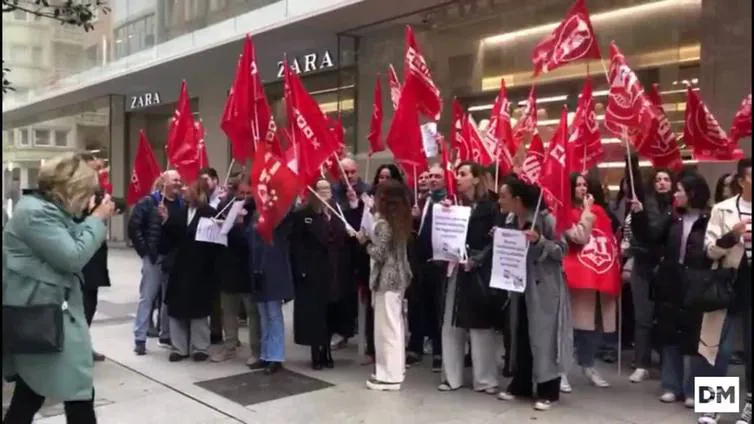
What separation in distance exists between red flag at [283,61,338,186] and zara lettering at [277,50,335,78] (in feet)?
23.5

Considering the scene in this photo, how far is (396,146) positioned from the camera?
7.24 m

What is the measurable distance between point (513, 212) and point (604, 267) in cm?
107

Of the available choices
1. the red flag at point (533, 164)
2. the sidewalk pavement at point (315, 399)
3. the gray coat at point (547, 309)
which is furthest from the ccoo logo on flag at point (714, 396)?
the red flag at point (533, 164)

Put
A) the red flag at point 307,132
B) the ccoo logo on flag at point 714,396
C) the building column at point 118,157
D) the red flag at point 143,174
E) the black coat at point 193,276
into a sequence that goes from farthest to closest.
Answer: the building column at point 118,157
the red flag at point 143,174
the black coat at point 193,276
the red flag at point 307,132
the ccoo logo on flag at point 714,396

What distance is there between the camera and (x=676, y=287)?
5.77 metres

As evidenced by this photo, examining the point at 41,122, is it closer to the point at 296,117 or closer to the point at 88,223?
the point at 296,117

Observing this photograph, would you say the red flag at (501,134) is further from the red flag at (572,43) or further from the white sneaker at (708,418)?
the white sneaker at (708,418)

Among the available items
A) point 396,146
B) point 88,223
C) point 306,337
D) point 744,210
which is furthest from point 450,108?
point 88,223

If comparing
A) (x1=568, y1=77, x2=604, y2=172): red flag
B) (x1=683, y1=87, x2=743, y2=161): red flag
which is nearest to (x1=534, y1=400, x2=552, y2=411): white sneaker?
(x1=568, y1=77, x2=604, y2=172): red flag

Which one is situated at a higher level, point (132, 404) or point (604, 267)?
point (604, 267)

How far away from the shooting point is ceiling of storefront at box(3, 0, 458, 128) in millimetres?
11703

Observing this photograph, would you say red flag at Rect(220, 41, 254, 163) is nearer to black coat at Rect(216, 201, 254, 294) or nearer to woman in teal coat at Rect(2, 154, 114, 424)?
black coat at Rect(216, 201, 254, 294)

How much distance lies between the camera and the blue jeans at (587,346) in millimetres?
6574

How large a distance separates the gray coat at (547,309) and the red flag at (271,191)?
2.01 metres
